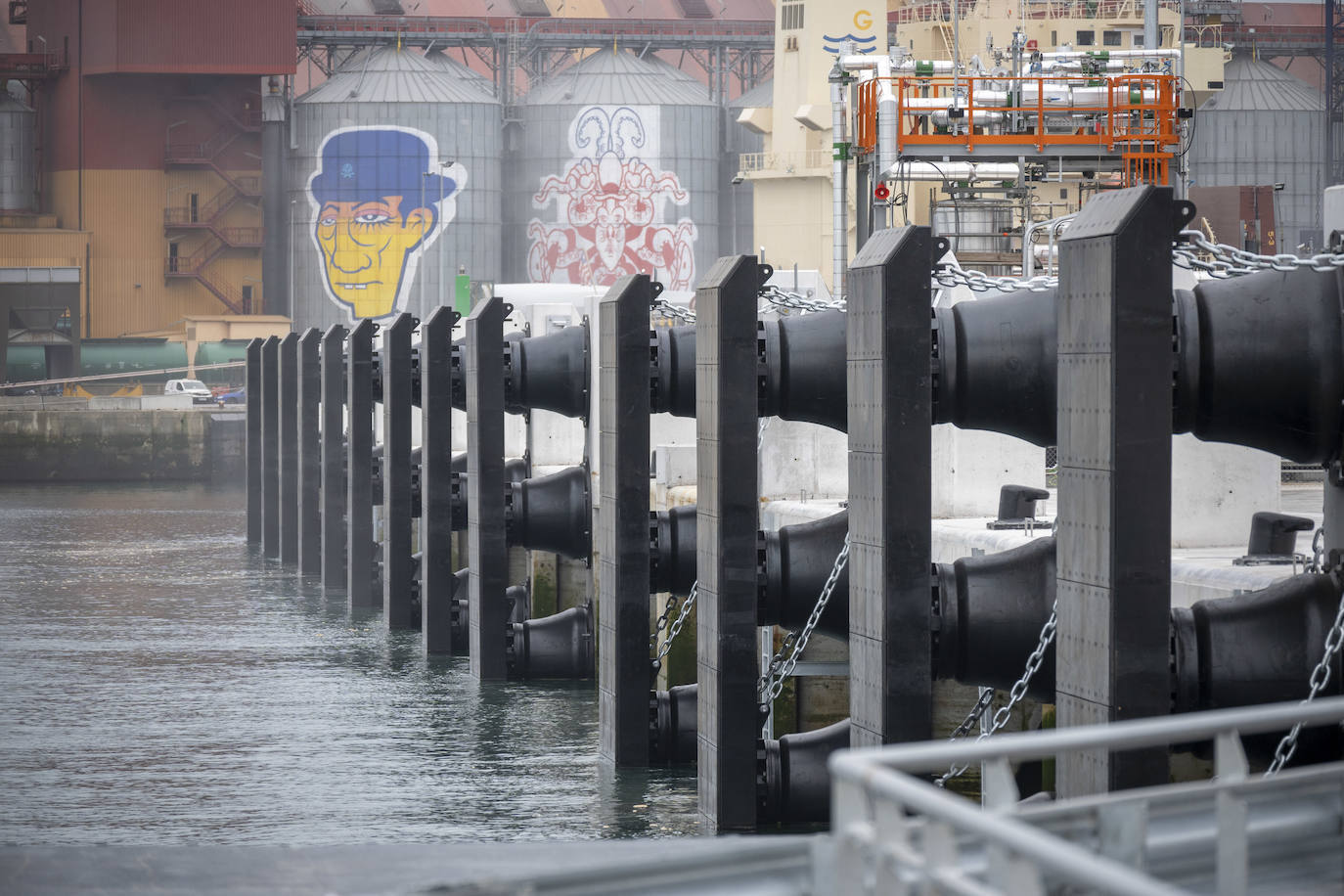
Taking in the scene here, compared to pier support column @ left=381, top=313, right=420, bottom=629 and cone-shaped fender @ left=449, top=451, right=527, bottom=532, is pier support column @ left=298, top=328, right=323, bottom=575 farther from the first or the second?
cone-shaped fender @ left=449, top=451, right=527, bottom=532

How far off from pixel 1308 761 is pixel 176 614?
72.3 feet

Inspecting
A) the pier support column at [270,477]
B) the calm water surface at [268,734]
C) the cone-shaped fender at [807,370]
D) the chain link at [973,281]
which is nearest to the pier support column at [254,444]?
the pier support column at [270,477]

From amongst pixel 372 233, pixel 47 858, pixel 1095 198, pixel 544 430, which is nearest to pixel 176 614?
pixel 544 430

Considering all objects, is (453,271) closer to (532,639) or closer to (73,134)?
(73,134)

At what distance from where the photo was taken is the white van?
6625 centimetres

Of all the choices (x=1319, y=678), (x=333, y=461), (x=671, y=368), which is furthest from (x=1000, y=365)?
(x=333, y=461)

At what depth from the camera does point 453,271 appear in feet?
246

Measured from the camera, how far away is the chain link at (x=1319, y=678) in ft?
28.7

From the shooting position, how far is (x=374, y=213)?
73.7m

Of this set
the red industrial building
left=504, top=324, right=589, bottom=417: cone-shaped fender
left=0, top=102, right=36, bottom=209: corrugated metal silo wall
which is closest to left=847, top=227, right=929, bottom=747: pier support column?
left=504, top=324, right=589, bottom=417: cone-shaped fender

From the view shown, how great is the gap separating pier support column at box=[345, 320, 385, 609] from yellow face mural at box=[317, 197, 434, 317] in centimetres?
4641

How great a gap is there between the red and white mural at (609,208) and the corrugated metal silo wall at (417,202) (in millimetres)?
2379

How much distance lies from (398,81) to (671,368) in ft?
204

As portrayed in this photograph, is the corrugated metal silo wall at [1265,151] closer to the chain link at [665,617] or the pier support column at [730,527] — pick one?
the chain link at [665,617]
